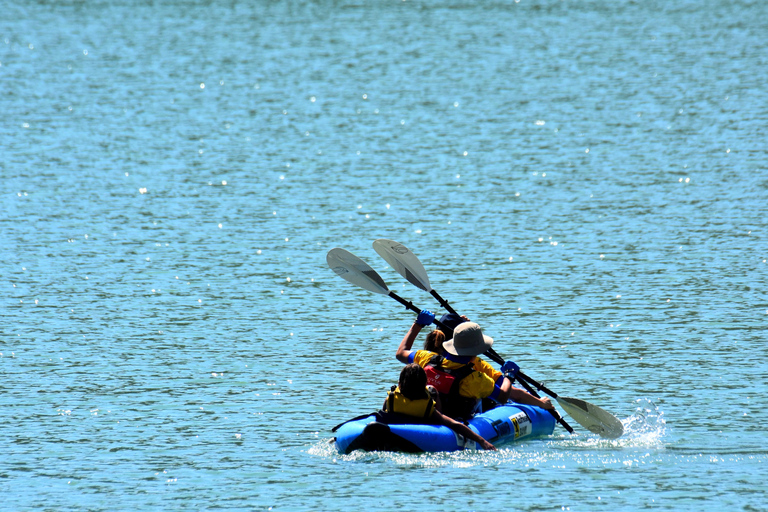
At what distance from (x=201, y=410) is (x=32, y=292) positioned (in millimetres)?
6697

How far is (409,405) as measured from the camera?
11500 mm

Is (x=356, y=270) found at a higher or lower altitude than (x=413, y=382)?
higher

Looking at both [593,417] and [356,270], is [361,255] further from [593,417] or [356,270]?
[593,417]

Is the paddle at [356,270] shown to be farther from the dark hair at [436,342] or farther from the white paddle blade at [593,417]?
the white paddle blade at [593,417]

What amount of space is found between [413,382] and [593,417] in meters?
2.40

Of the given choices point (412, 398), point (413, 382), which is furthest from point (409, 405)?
point (413, 382)

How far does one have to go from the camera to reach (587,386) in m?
14.4

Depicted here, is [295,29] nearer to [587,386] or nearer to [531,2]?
[531,2]

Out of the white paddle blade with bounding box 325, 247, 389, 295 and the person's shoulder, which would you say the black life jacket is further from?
the white paddle blade with bounding box 325, 247, 389, 295

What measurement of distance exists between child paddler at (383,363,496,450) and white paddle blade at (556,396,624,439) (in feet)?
4.89

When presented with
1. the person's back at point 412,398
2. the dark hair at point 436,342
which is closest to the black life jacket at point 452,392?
the dark hair at point 436,342

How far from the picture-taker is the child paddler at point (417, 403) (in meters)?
11.4

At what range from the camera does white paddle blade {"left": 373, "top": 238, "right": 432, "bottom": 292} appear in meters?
14.6

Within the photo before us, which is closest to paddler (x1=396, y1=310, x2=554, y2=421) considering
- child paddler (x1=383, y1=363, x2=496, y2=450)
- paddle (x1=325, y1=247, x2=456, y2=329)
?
child paddler (x1=383, y1=363, x2=496, y2=450)
